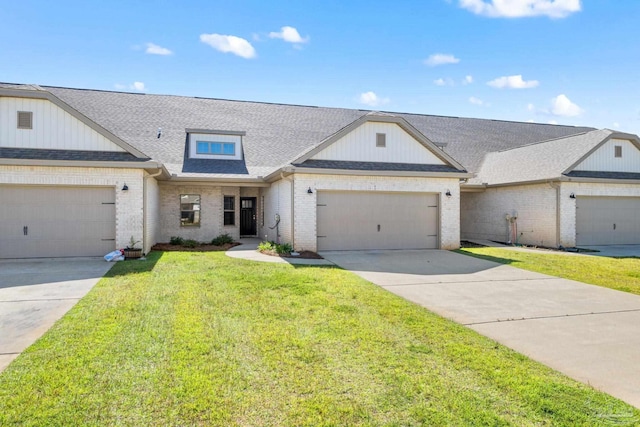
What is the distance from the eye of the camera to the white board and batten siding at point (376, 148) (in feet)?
45.1

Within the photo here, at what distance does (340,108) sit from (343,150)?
35.7 ft

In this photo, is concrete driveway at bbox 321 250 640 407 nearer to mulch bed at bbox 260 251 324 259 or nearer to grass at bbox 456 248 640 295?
grass at bbox 456 248 640 295

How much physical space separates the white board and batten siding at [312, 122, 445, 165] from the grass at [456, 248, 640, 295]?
4.08 metres

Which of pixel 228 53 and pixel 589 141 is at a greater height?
pixel 228 53

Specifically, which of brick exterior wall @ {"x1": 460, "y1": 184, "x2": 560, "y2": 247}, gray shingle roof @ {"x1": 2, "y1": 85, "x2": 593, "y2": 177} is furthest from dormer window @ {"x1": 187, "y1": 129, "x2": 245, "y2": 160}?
brick exterior wall @ {"x1": 460, "y1": 184, "x2": 560, "y2": 247}

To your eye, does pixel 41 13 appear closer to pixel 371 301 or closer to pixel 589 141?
pixel 371 301

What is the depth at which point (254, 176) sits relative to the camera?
15.7 metres

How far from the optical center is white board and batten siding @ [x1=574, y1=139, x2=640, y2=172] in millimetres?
15870

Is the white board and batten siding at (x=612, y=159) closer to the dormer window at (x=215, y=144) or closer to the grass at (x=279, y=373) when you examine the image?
the grass at (x=279, y=373)

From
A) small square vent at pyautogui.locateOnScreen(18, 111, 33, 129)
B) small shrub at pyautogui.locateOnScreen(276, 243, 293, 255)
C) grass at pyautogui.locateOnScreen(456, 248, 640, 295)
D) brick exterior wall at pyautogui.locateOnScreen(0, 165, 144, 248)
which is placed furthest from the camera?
small shrub at pyautogui.locateOnScreen(276, 243, 293, 255)

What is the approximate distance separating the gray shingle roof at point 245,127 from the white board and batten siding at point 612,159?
5.05 metres

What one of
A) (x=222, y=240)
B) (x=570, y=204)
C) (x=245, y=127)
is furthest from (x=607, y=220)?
(x=245, y=127)

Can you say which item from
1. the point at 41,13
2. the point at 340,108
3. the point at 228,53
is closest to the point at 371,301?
the point at 41,13

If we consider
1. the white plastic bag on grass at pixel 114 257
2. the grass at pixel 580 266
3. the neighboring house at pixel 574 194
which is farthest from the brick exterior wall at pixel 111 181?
the neighboring house at pixel 574 194
